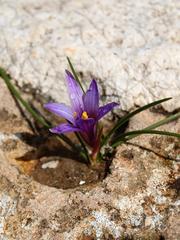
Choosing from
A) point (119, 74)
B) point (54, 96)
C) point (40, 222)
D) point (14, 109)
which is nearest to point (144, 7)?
point (119, 74)

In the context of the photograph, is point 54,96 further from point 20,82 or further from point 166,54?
point 166,54

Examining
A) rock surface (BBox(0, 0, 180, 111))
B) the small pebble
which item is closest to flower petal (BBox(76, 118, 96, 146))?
the small pebble

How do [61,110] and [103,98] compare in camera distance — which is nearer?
[61,110]

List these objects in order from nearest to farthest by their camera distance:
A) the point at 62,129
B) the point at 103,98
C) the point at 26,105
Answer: the point at 62,129
the point at 26,105
the point at 103,98

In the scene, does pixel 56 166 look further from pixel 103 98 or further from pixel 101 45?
pixel 101 45

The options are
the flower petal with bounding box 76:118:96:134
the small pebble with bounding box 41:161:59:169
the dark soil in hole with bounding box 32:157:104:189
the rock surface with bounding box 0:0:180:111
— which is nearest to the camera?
the flower petal with bounding box 76:118:96:134

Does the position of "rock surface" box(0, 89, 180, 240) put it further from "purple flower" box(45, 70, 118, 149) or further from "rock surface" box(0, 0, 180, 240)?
"purple flower" box(45, 70, 118, 149)

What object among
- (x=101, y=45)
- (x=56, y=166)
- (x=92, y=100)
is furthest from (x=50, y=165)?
(x=101, y=45)

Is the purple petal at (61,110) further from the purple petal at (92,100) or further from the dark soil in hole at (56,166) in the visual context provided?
the dark soil in hole at (56,166)
